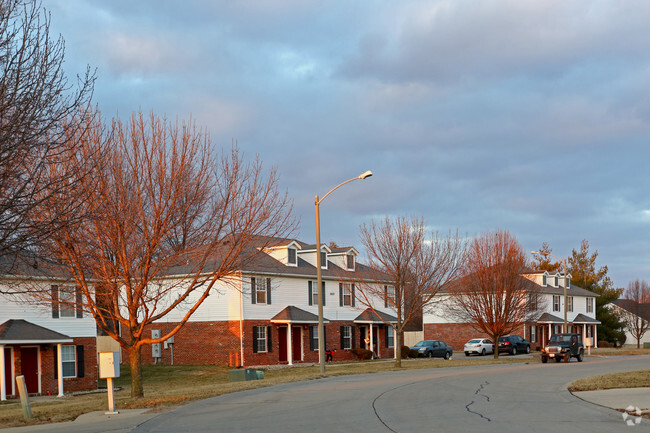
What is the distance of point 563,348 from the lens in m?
44.1

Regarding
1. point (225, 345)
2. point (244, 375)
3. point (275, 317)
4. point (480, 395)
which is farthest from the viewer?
point (275, 317)

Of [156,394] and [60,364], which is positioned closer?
[156,394]

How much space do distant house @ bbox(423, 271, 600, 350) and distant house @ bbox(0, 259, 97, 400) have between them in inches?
1406

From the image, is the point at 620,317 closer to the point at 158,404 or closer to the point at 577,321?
the point at 577,321

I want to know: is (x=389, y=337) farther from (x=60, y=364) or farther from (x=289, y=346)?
(x=60, y=364)

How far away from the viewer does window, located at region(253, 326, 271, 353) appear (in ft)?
149

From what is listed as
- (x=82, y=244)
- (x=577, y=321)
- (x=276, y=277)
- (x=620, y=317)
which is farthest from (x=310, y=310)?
(x=620, y=317)

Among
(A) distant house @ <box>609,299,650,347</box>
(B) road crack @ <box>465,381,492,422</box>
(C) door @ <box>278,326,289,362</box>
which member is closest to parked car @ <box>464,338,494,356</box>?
(C) door @ <box>278,326,289,362</box>

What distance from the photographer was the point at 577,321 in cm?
7550

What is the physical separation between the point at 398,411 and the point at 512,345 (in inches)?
1718

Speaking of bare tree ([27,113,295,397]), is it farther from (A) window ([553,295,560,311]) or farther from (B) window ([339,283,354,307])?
(A) window ([553,295,560,311])

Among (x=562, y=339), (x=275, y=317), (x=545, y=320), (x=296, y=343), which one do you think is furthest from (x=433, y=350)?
(x=545, y=320)

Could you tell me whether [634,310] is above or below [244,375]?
below

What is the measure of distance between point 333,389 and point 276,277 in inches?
954
